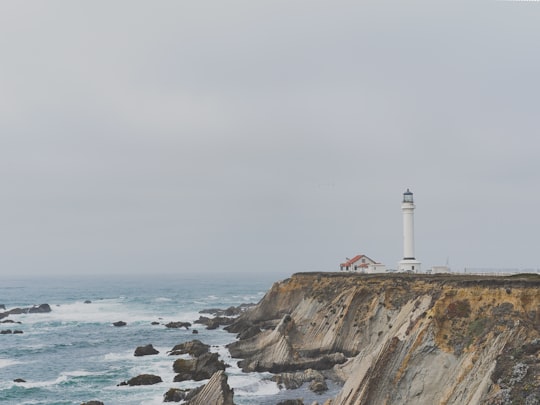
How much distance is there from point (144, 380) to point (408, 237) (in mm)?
46591

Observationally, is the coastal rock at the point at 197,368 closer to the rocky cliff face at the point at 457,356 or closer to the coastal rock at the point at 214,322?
the rocky cliff face at the point at 457,356

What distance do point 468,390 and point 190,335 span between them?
1987 inches

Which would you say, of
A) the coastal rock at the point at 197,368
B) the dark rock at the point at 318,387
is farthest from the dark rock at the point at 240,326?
the dark rock at the point at 318,387

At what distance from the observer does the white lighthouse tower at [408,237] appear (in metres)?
71.9

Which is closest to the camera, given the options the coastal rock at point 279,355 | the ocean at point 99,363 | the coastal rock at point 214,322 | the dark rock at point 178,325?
the ocean at point 99,363

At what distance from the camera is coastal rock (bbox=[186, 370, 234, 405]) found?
96.8ft

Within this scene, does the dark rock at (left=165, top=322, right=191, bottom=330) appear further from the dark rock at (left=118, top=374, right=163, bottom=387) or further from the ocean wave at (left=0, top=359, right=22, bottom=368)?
the dark rock at (left=118, top=374, right=163, bottom=387)

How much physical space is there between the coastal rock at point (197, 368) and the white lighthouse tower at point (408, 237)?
124 feet

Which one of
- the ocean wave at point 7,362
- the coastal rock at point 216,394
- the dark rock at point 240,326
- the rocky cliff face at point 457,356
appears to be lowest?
the ocean wave at point 7,362

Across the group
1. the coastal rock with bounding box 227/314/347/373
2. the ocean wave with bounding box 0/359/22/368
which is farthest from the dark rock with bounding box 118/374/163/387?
the ocean wave with bounding box 0/359/22/368

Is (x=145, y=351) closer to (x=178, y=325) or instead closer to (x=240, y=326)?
(x=240, y=326)

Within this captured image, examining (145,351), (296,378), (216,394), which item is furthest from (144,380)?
(145,351)

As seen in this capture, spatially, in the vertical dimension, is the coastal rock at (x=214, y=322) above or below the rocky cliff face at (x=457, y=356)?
below

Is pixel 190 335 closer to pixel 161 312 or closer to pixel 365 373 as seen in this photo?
pixel 161 312
